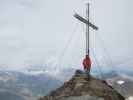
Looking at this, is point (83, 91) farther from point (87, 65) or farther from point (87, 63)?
point (87, 63)

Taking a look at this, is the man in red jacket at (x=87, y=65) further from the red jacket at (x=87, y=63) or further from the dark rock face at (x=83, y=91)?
the dark rock face at (x=83, y=91)

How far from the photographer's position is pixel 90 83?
54750 millimetres

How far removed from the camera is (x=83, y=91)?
168 feet

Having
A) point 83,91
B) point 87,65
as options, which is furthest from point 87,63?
point 83,91

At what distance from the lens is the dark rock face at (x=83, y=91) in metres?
50.1

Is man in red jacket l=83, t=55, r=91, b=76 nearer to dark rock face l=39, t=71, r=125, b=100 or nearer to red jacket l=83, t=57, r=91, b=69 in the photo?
red jacket l=83, t=57, r=91, b=69

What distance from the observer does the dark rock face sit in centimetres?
5012

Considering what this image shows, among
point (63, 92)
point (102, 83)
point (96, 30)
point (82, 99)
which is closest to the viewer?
point (82, 99)

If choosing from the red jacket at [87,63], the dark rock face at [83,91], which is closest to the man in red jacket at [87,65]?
the red jacket at [87,63]

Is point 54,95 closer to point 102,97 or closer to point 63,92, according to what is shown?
point 63,92

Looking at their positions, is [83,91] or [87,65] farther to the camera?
[87,65]

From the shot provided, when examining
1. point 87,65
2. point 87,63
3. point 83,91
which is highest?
point 87,63

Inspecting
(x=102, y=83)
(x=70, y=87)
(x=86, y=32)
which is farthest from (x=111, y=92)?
(x=86, y=32)

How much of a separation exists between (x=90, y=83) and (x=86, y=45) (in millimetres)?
7162
